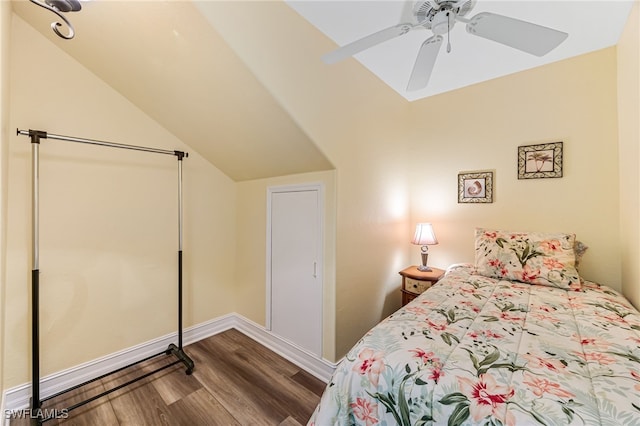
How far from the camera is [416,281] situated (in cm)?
267

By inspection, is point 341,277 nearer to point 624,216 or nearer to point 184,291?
point 184,291

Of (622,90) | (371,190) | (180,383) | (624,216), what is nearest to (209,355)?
(180,383)

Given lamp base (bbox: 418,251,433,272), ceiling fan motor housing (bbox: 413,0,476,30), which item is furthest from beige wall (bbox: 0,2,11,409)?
lamp base (bbox: 418,251,433,272)

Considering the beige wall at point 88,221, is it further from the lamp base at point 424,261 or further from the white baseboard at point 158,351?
the lamp base at point 424,261

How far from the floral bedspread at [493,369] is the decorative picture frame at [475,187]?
1340 millimetres

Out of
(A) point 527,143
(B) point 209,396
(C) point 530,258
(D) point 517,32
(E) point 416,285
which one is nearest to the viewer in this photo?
(D) point 517,32

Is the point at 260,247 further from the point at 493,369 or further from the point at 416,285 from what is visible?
the point at 493,369

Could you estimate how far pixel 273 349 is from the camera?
2.49m

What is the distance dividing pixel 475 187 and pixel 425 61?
1657 mm

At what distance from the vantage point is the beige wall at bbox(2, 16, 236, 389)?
1714 millimetres

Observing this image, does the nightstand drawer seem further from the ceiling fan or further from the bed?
the ceiling fan

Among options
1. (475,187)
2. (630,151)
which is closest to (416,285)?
(475,187)

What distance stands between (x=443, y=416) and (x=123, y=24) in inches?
98.7

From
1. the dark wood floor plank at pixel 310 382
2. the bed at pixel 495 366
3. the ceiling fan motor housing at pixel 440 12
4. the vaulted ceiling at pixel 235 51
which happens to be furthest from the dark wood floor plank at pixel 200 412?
the ceiling fan motor housing at pixel 440 12
